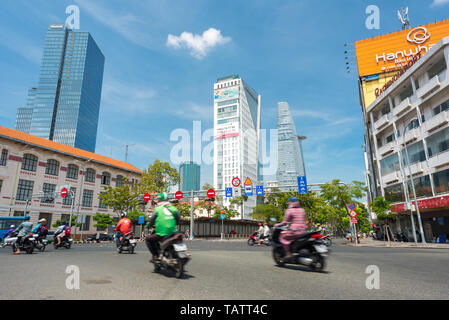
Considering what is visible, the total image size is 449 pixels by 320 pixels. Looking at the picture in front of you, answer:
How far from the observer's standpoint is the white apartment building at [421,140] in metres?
22.7

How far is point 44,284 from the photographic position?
14.3ft

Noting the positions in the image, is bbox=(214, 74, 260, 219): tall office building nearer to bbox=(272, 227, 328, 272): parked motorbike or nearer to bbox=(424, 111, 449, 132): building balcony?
bbox=(424, 111, 449, 132): building balcony

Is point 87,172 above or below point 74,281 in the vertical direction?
above

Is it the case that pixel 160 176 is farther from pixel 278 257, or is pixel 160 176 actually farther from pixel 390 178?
pixel 278 257

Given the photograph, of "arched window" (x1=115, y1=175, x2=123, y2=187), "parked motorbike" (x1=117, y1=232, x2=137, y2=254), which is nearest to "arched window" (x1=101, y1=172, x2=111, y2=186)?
"arched window" (x1=115, y1=175, x2=123, y2=187)

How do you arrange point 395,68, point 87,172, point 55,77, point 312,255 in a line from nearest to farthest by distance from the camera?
point 312,255 < point 395,68 < point 87,172 < point 55,77

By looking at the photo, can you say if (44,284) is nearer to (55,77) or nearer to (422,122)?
(422,122)

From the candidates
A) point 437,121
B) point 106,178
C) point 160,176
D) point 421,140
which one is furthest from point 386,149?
point 106,178

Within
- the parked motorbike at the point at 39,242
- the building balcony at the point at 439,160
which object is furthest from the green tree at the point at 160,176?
the building balcony at the point at 439,160

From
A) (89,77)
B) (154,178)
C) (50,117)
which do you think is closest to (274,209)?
(154,178)

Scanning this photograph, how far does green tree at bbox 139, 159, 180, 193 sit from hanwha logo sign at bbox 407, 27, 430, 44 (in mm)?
36557

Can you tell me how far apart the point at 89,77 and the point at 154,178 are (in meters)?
116
